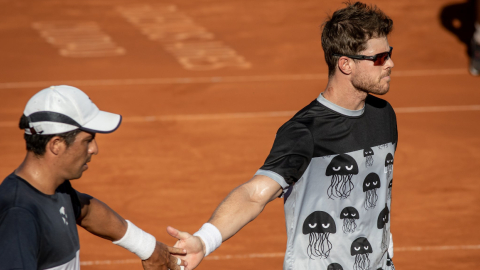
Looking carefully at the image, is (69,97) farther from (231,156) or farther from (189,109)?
(189,109)

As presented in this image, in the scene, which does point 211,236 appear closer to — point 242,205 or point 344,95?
point 242,205

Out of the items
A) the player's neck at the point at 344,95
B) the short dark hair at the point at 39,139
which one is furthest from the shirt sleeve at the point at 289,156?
the short dark hair at the point at 39,139

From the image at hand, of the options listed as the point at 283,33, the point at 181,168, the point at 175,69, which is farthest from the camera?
the point at 283,33

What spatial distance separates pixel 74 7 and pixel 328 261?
18.9 metres

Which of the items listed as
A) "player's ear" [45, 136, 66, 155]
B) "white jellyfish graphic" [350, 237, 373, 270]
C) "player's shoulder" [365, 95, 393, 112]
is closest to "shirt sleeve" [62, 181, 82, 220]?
Answer: "player's ear" [45, 136, 66, 155]

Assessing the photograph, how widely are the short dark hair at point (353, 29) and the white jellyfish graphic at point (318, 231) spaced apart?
97cm

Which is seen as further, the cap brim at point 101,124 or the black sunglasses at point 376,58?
the black sunglasses at point 376,58

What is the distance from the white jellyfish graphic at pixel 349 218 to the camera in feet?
13.0

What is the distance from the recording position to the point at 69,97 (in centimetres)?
328

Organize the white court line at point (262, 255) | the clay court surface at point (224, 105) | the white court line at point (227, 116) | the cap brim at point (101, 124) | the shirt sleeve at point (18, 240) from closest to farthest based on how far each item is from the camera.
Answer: the shirt sleeve at point (18, 240) < the cap brim at point (101, 124) < the white court line at point (262, 255) < the clay court surface at point (224, 105) < the white court line at point (227, 116)

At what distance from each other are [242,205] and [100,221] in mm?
887

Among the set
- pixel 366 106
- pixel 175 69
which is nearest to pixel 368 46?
pixel 366 106

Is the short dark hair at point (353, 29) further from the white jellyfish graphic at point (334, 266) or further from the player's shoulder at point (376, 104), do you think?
the white jellyfish graphic at point (334, 266)

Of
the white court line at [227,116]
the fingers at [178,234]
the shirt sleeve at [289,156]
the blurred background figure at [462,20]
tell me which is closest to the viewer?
the shirt sleeve at [289,156]
